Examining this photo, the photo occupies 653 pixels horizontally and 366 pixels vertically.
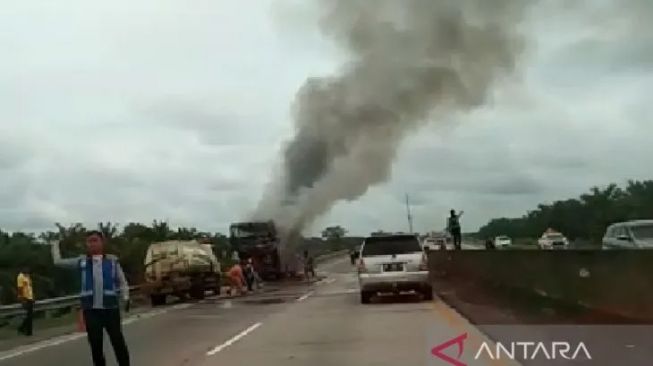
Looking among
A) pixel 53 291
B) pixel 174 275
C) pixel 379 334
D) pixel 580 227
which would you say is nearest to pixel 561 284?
pixel 379 334

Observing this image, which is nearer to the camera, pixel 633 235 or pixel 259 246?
→ pixel 633 235

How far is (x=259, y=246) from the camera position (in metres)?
46.2

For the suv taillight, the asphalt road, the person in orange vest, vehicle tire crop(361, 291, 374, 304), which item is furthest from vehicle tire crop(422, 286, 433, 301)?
the person in orange vest

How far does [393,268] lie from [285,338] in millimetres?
8339

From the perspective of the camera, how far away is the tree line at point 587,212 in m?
75.1

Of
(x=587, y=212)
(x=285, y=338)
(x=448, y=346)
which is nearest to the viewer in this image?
(x=448, y=346)

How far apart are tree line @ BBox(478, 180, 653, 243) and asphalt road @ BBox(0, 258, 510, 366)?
167 ft

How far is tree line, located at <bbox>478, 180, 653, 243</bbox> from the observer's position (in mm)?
75062

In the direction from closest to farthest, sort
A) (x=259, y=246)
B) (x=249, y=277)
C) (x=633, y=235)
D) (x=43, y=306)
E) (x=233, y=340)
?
1. (x=233, y=340)
2. (x=633, y=235)
3. (x=43, y=306)
4. (x=249, y=277)
5. (x=259, y=246)

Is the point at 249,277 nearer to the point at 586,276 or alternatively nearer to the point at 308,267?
the point at 308,267

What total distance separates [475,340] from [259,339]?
3.91 metres

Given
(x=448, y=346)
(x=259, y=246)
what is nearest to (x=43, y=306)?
(x=448, y=346)

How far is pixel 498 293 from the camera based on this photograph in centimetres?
2567

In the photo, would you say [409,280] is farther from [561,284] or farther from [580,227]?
[580,227]
